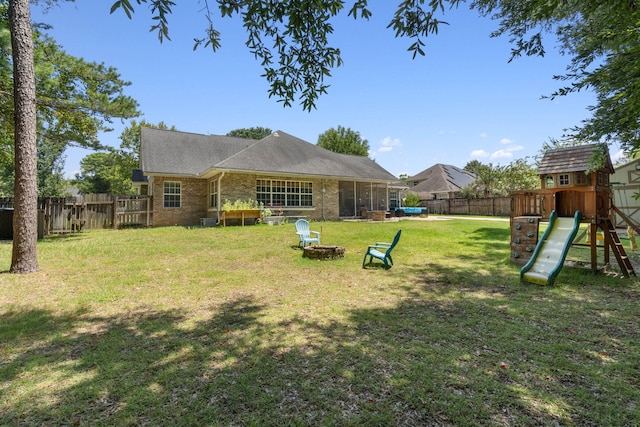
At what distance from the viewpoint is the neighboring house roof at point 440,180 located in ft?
133

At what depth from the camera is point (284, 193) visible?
18578mm

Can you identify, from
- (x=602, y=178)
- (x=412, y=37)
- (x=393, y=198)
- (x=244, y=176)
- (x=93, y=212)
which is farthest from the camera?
(x=393, y=198)

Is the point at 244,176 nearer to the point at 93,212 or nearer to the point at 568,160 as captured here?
the point at 93,212

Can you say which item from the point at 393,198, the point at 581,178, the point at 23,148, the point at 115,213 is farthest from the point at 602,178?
the point at 393,198

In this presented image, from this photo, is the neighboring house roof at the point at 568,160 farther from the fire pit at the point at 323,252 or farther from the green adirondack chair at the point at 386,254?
the fire pit at the point at 323,252

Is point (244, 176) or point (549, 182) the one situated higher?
point (244, 176)

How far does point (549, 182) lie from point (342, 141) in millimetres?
43643

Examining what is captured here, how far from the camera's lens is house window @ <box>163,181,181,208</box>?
57.2 ft

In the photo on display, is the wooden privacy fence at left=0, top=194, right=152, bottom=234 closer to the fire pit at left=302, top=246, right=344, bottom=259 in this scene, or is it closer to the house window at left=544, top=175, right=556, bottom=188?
the fire pit at left=302, top=246, right=344, bottom=259

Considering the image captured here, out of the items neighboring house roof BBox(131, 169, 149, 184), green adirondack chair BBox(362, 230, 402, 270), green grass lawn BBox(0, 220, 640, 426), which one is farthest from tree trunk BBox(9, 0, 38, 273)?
neighboring house roof BBox(131, 169, 149, 184)

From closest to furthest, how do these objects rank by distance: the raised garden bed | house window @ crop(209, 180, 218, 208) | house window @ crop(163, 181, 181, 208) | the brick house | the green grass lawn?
1. the green grass lawn
2. the raised garden bed
3. the brick house
4. house window @ crop(209, 180, 218, 208)
5. house window @ crop(163, 181, 181, 208)

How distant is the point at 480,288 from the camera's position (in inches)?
219

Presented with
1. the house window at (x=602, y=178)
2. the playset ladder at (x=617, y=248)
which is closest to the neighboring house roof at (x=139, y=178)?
the house window at (x=602, y=178)

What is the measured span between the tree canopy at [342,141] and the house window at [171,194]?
112 feet
